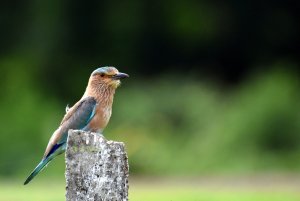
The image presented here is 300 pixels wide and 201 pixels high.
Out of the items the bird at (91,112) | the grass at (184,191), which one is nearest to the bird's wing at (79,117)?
the bird at (91,112)

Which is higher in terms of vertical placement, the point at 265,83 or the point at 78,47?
the point at 78,47

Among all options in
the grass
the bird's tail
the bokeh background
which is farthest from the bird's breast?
the bokeh background

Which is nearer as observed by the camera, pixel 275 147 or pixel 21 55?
pixel 275 147

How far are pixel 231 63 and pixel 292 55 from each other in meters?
1.59

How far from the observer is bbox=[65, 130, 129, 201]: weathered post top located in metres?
5.87

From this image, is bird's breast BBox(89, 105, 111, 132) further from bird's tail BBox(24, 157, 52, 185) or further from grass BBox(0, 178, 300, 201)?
grass BBox(0, 178, 300, 201)

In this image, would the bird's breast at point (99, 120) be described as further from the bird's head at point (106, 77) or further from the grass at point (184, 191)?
the grass at point (184, 191)

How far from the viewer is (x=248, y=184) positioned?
15.2m

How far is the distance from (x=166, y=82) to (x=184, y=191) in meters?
8.62

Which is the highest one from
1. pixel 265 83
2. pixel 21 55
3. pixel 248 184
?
pixel 21 55

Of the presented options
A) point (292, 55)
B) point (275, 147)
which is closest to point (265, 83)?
point (275, 147)

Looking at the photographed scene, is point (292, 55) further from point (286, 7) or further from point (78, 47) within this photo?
point (78, 47)

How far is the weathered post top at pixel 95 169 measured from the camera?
5867mm

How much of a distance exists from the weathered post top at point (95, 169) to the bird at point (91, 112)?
1.68 meters
